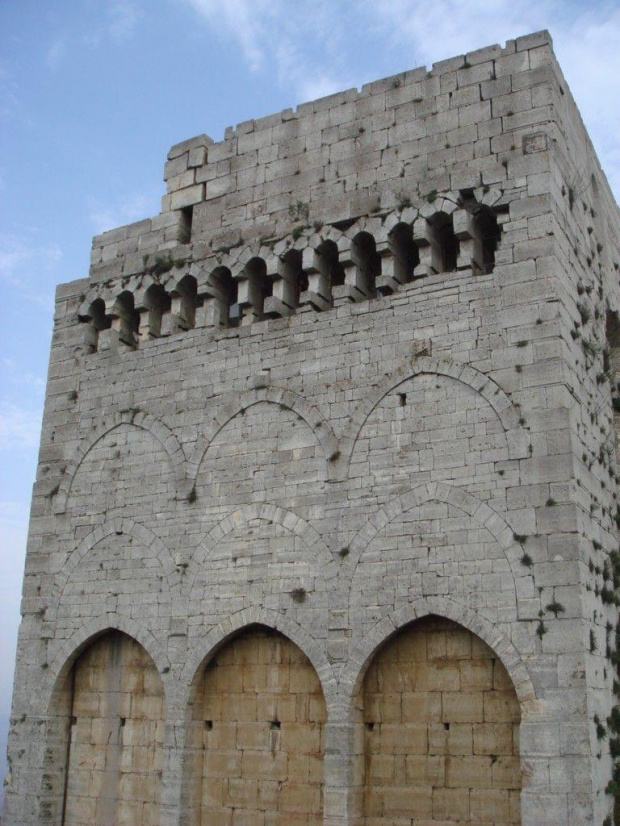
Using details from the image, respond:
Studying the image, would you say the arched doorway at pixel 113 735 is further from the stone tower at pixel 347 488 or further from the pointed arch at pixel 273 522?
the pointed arch at pixel 273 522

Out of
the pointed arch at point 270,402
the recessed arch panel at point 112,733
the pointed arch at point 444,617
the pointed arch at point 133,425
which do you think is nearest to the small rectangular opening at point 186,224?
the pointed arch at point 133,425

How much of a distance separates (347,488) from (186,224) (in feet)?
22.1

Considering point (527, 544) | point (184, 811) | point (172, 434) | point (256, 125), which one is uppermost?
point (256, 125)

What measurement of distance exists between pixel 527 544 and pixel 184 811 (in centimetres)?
653

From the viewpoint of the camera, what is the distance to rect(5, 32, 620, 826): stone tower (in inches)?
512

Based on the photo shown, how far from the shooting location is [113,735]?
52.2ft

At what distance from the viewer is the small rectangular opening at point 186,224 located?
59.9 ft

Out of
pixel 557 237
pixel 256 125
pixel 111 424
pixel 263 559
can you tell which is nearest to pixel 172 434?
pixel 111 424

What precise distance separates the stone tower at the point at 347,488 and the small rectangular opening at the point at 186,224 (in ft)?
0.26

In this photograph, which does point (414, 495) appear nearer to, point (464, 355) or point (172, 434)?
point (464, 355)

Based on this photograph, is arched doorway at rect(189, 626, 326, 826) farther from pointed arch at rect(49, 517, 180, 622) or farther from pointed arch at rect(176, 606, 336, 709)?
pointed arch at rect(49, 517, 180, 622)

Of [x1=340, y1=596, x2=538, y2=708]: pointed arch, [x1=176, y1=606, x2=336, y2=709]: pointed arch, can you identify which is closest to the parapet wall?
[x1=340, y1=596, x2=538, y2=708]: pointed arch

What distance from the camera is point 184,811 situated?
47.6 ft

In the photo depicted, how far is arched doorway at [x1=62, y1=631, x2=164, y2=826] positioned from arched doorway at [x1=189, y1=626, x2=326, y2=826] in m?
0.83
